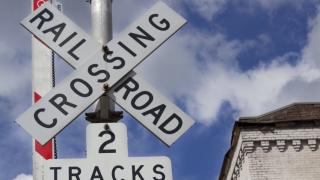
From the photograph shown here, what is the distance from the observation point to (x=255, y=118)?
73.7 ft

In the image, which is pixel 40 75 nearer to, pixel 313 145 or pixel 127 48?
pixel 127 48

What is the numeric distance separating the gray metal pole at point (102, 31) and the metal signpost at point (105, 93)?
0.04ft

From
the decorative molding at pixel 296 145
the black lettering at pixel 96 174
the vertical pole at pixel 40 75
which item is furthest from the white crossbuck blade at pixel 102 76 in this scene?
the decorative molding at pixel 296 145

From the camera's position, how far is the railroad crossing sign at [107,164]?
14.9 ft

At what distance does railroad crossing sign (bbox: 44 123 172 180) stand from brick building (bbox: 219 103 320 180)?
17527 millimetres

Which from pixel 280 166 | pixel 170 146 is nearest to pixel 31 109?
pixel 170 146

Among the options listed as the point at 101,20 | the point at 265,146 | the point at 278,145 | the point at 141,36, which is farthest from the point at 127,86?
the point at 278,145

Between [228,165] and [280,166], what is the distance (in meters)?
3.23

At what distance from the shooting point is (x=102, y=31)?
16.4 feet

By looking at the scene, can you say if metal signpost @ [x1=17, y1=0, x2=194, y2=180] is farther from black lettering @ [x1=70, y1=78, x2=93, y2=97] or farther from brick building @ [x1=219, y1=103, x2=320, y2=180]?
brick building @ [x1=219, y1=103, x2=320, y2=180]

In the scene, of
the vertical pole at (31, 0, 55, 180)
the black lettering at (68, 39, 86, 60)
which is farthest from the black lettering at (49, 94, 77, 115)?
the vertical pole at (31, 0, 55, 180)

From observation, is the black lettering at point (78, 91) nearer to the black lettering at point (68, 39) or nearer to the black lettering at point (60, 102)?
the black lettering at point (60, 102)

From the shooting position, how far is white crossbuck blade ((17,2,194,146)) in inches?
183

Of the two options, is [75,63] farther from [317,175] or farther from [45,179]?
[317,175]
